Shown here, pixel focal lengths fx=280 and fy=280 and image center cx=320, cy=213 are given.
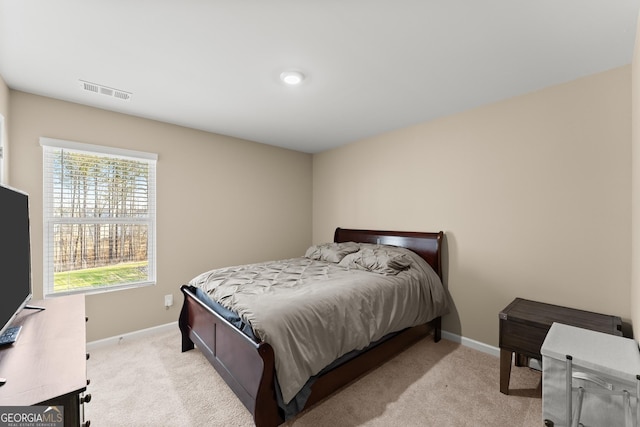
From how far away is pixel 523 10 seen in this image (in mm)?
1517

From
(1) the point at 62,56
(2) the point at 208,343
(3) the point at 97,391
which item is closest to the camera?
(1) the point at 62,56

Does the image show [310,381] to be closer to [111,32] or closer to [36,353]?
[36,353]

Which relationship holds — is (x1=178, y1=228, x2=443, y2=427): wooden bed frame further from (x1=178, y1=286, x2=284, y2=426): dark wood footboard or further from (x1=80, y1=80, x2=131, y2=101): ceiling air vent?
(x1=80, y1=80, x2=131, y2=101): ceiling air vent

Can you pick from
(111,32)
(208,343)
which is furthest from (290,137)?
(208,343)

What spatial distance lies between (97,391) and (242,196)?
97.9 inches

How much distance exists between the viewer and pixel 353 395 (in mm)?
2092

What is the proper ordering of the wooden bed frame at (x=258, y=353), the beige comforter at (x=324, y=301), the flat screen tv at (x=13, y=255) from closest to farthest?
1. the flat screen tv at (x=13, y=255)
2. the wooden bed frame at (x=258, y=353)
3. the beige comforter at (x=324, y=301)

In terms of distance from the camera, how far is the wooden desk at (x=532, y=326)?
1966 mm

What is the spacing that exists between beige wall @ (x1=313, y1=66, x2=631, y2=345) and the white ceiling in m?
0.23

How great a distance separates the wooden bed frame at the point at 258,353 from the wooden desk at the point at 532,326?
81 cm

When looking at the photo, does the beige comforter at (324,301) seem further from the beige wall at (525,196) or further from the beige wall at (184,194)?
the beige wall at (184,194)

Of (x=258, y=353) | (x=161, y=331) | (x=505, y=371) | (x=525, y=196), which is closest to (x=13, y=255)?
(x=258, y=353)

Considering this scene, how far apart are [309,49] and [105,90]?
188 cm

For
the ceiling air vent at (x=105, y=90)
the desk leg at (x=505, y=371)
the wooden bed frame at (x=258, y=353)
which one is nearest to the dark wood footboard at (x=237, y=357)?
the wooden bed frame at (x=258, y=353)
